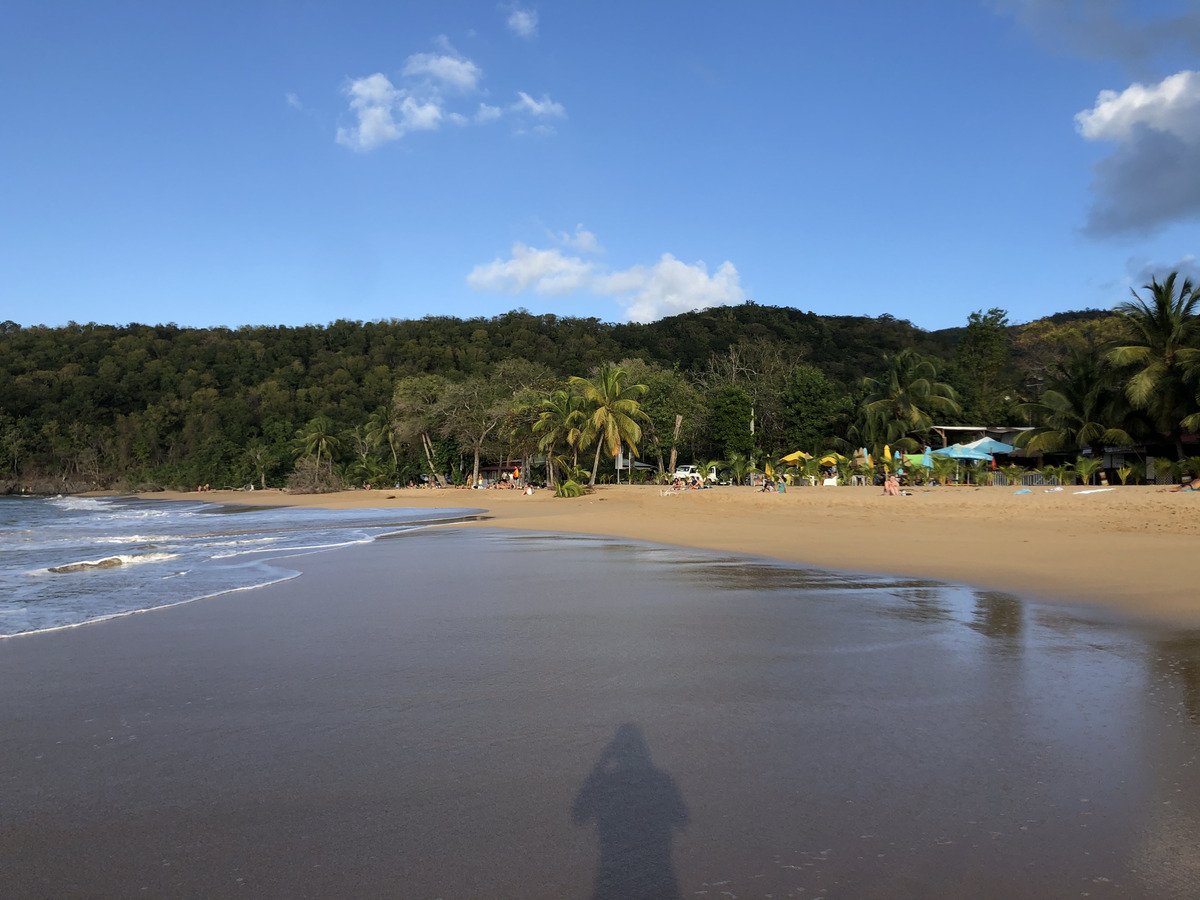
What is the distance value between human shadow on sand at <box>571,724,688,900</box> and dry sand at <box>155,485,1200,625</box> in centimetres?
544

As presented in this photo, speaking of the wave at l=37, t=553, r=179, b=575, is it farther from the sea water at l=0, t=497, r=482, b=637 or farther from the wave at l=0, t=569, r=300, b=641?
the wave at l=0, t=569, r=300, b=641

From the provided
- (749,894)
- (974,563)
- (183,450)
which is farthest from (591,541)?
(183,450)

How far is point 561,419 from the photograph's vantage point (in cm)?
3653

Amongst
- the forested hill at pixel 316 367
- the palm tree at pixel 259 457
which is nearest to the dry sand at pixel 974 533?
the forested hill at pixel 316 367

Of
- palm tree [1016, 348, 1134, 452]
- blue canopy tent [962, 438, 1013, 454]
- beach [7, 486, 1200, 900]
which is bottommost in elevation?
beach [7, 486, 1200, 900]

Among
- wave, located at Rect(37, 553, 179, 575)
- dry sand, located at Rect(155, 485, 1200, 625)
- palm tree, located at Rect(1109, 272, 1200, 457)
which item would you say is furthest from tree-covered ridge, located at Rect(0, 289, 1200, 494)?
wave, located at Rect(37, 553, 179, 575)

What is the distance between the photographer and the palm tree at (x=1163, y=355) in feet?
74.6

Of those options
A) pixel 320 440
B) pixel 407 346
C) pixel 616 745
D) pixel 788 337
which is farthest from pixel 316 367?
pixel 616 745

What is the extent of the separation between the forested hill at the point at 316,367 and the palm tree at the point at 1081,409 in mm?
21767

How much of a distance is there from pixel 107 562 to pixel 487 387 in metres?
35.1

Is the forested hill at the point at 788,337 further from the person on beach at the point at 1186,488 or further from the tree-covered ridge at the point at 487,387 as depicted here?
the person on beach at the point at 1186,488

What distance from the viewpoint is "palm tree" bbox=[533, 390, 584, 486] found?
3594 centimetres

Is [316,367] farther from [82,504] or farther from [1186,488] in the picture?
[1186,488]

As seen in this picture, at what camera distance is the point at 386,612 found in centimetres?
753
